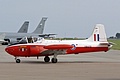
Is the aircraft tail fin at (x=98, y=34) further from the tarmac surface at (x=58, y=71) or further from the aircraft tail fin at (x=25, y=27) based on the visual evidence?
the aircraft tail fin at (x=25, y=27)

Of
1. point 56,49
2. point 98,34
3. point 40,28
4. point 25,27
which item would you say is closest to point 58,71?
point 56,49

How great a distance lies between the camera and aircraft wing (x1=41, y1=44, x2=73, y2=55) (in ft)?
78.0

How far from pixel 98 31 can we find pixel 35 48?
4498 millimetres

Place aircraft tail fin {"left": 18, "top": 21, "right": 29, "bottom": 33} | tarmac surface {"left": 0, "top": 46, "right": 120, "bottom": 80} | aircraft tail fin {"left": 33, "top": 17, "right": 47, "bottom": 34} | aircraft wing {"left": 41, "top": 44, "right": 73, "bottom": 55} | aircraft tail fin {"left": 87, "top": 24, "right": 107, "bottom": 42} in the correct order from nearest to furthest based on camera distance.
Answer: tarmac surface {"left": 0, "top": 46, "right": 120, "bottom": 80}, aircraft wing {"left": 41, "top": 44, "right": 73, "bottom": 55}, aircraft tail fin {"left": 87, "top": 24, "right": 107, "bottom": 42}, aircraft tail fin {"left": 33, "top": 17, "right": 47, "bottom": 34}, aircraft tail fin {"left": 18, "top": 21, "right": 29, "bottom": 33}

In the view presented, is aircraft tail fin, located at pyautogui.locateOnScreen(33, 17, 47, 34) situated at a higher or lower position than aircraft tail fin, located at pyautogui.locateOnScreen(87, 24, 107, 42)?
higher

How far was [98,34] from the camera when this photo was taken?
1011 inches

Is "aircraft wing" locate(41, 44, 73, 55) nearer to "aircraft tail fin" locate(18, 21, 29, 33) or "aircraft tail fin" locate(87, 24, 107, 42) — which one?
"aircraft tail fin" locate(87, 24, 107, 42)

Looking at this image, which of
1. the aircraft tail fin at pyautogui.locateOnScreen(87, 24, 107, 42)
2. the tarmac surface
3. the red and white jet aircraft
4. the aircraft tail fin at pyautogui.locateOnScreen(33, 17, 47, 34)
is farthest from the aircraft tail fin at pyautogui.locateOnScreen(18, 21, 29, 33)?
the tarmac surface

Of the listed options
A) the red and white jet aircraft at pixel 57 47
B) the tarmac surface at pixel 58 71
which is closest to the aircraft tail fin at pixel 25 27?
the red and white jet aircraft at pixel 57 47

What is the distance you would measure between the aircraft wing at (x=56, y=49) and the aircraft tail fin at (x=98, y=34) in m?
2.08

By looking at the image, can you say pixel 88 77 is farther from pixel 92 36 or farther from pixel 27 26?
pixel 27 26

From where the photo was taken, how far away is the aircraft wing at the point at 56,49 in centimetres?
2377

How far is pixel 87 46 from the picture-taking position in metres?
24.9

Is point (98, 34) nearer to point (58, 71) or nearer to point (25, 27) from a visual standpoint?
point (58, 71)
